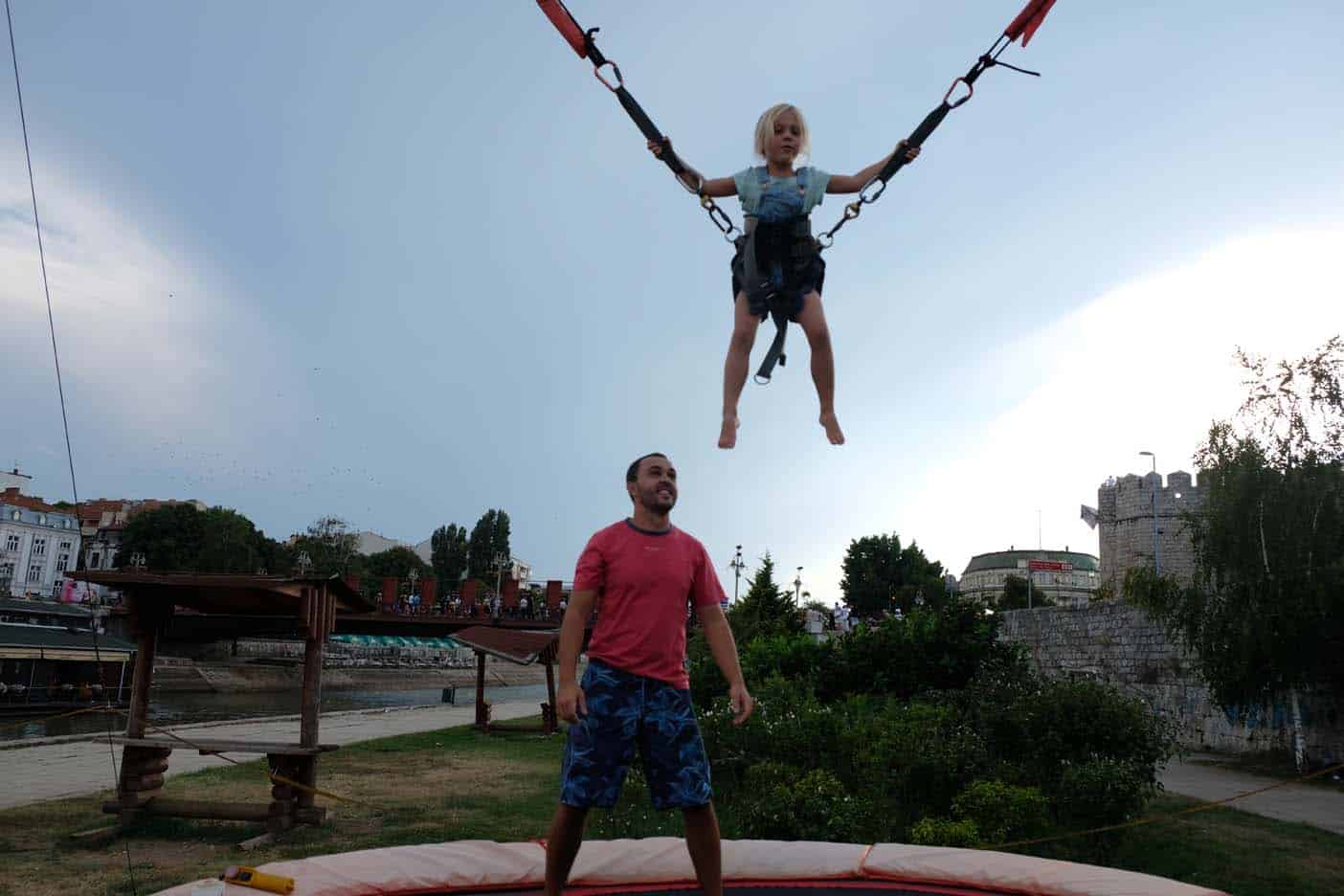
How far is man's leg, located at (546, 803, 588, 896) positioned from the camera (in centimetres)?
417

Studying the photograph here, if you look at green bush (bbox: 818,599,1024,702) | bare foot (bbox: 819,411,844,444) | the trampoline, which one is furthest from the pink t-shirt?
green bush (bbox: 818,599,1024,702)

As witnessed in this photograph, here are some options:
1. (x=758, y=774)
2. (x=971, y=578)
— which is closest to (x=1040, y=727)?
(x=758, y=774)

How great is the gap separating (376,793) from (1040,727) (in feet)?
26.9

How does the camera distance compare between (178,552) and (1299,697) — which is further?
(178,552)

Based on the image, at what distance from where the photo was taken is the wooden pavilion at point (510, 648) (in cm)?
1884

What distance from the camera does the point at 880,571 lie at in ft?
208

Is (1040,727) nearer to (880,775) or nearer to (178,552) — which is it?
(880,775)

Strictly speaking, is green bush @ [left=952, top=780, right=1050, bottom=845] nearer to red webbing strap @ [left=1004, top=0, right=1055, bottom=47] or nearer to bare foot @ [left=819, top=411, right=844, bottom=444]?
bare foot @ [left=819, top=411, right=844, bottom=444]

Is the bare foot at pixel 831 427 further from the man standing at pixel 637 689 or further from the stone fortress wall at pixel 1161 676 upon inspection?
the stone fortress wall at pixel 1161 676

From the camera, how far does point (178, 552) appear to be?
2985 inches

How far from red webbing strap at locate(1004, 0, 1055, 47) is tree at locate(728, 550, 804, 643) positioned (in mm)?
13942

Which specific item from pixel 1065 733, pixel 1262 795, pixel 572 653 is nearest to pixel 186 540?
pixel 1262 795

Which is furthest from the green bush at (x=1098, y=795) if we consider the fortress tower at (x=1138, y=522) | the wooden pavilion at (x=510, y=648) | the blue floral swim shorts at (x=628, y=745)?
the fortress tower at (x=1138, y=522)

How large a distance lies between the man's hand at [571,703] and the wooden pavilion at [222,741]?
670 centimetres
